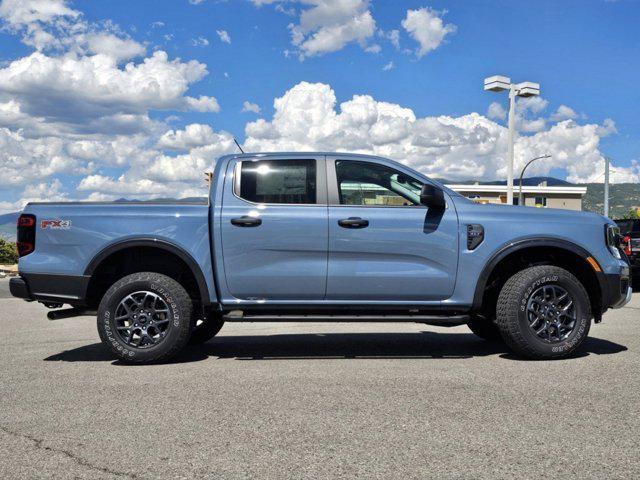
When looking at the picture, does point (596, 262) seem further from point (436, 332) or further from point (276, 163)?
point (276, 163)

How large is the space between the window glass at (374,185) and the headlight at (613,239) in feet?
6.00

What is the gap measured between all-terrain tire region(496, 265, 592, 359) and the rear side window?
1.99 m

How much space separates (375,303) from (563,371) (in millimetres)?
1683

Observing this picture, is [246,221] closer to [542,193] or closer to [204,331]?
[204,331]

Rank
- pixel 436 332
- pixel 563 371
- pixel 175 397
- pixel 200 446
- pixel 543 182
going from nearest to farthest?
pixel 200 446
pixel 175 397
pixel 563 371
pixel 436 332
pixel 543 182

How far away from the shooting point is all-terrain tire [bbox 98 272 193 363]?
19.1 ft

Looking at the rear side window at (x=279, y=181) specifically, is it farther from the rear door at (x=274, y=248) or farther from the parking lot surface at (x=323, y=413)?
the parking lot surface at (x=323, y=413)

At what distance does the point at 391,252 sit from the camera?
19.1 feet

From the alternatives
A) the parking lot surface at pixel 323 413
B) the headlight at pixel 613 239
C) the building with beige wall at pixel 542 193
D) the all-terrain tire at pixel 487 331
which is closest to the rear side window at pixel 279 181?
the parking lot surface at pixel 323 413

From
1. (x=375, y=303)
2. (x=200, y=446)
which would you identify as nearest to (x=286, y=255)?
(x=375, y=303)

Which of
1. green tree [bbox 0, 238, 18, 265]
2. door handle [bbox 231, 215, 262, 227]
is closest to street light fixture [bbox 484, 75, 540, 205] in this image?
door handle [bbox 231, 215, 262, 227]

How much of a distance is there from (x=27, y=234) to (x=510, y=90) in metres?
21.2

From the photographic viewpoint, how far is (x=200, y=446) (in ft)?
11.7

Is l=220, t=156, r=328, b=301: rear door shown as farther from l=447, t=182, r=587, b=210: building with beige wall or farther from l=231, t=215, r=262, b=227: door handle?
l=447, t=182, r=587, b=210: building with beige wall
